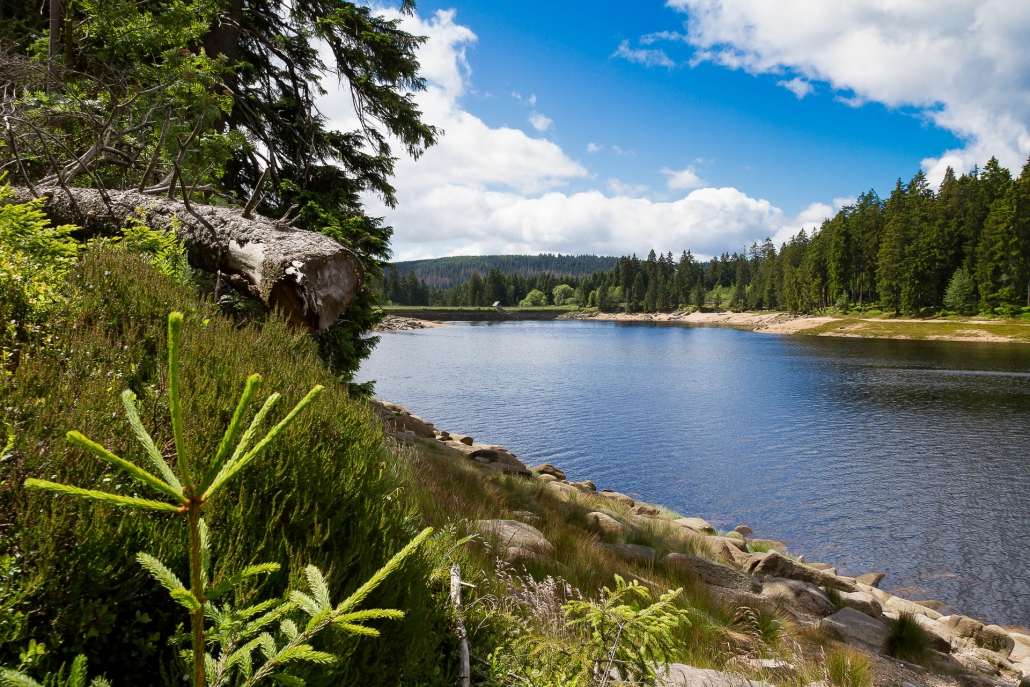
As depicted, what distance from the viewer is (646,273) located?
14188cm

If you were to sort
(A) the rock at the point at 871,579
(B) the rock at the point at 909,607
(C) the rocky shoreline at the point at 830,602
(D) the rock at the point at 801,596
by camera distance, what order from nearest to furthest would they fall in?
1. (C) the rocky shoreline at the point at 830,602
2. (D) the rock at the point at 801,596
3. (B) the rock at the point at 909,607
4. (A) the rock at the point at 871,579

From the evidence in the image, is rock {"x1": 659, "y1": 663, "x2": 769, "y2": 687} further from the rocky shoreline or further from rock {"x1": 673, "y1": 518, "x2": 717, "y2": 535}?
rock {"x1": 673, "y1": 518, "x2": 717, "y2": 535}

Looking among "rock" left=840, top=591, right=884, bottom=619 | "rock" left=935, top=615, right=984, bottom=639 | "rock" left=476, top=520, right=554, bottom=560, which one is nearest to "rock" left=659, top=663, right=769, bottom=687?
"rock" left=476, top=520, right=554, bottom=560

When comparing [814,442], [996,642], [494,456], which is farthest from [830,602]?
[814,442]

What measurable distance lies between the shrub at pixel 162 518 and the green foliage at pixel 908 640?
6190mm

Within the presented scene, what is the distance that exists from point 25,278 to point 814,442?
70.7ft

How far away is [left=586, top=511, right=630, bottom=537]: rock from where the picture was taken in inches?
296

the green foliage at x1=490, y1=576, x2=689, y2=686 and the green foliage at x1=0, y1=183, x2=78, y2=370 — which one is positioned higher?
the green foliage at x1=0, y1=183, x2=78, y2=370

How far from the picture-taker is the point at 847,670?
4297mm

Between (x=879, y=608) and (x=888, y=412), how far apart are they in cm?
1975

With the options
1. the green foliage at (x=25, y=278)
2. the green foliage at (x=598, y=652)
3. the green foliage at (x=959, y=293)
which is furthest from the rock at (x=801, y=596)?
the green foliage at (x=959, y=293)

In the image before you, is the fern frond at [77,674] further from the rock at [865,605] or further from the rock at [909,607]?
the rock at [909,607]

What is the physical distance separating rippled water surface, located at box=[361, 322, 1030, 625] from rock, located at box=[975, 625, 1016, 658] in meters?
1.82

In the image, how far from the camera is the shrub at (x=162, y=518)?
5.18 feet
